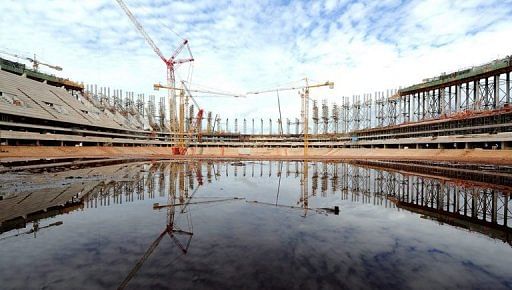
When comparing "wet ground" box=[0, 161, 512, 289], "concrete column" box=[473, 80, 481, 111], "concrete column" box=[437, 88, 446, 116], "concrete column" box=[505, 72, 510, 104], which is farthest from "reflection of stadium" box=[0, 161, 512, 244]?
"concrete column" box=[437, 88, 446, 116]

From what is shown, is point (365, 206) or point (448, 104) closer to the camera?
point (365, 206)

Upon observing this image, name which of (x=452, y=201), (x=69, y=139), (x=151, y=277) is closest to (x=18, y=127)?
(x=69, y=139)

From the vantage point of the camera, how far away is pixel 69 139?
62219 mm

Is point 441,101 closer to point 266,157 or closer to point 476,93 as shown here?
point 476,93

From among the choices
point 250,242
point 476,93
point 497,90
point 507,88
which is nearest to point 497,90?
point 497,90

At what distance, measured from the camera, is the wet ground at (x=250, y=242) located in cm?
452

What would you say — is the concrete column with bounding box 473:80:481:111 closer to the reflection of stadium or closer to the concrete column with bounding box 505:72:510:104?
the concrete column with bounding box 505:72:510:104

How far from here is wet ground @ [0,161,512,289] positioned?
452 cm

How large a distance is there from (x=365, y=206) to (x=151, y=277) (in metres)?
8.78

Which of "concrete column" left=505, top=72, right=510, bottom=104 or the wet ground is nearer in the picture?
the wet ground

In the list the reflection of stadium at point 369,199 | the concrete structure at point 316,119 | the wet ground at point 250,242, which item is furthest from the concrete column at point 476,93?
the wet ground at point 250,242

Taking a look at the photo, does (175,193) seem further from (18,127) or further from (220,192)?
(18,127)

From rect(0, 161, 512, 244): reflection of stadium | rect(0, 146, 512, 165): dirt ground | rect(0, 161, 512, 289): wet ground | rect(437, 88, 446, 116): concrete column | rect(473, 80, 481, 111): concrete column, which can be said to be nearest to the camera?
rect(0, 161, 512, 289): wet ground

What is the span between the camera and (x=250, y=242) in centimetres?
623
